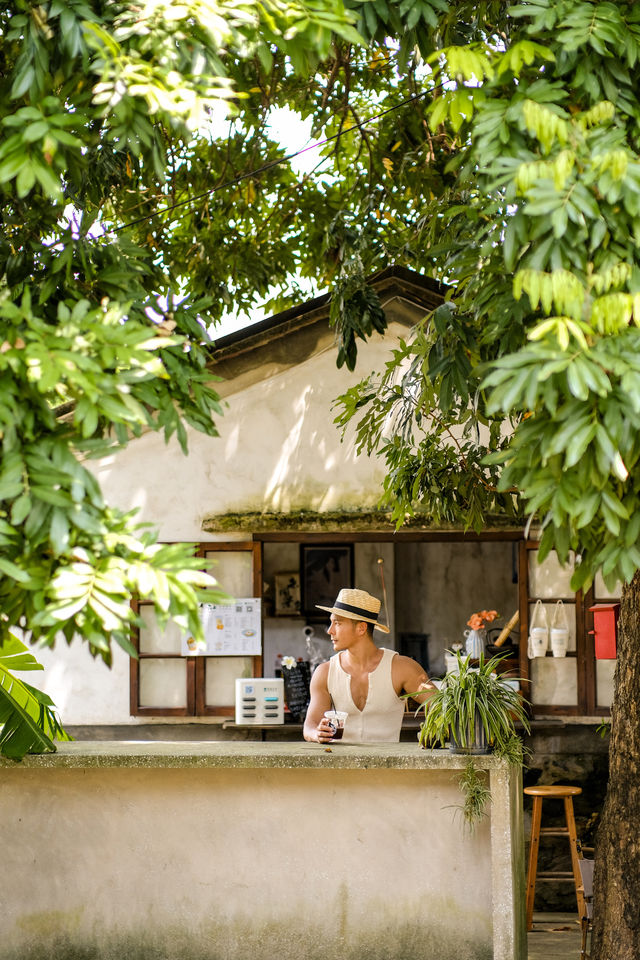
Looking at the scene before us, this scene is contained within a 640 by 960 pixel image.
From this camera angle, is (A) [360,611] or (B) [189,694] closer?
(A) [360,611]

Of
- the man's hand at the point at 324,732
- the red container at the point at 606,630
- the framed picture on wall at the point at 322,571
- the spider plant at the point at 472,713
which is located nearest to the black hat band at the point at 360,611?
the man's hand at the point at 324,732

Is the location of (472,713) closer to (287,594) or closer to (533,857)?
(533,857)

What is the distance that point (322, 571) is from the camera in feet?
36.5

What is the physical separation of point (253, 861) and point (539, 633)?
3203mm

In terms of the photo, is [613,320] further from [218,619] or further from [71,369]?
[218,619]

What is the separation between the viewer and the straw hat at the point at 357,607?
18.1ft

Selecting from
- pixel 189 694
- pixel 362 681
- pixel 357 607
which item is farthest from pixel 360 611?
pixel 189 694

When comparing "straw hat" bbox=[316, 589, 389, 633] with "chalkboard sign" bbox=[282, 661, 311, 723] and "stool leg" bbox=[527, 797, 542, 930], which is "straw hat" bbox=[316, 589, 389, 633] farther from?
"chalkboard sign" bbox=[282, 661, 311, 723]

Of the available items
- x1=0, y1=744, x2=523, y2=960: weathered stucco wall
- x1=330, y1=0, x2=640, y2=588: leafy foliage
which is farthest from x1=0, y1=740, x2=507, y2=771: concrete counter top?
x1=330, y1=0, x2=640, y2=588: leafy foliage

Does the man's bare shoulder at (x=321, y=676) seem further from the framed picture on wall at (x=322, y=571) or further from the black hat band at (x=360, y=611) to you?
the framed picture on wall at (x=322, y=571)

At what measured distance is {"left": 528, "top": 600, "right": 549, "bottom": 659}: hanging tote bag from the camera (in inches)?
287

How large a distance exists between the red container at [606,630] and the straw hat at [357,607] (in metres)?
1.59

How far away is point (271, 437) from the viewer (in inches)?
303

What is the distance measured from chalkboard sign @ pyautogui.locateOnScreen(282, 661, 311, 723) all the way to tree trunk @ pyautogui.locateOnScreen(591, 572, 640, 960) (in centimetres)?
384
